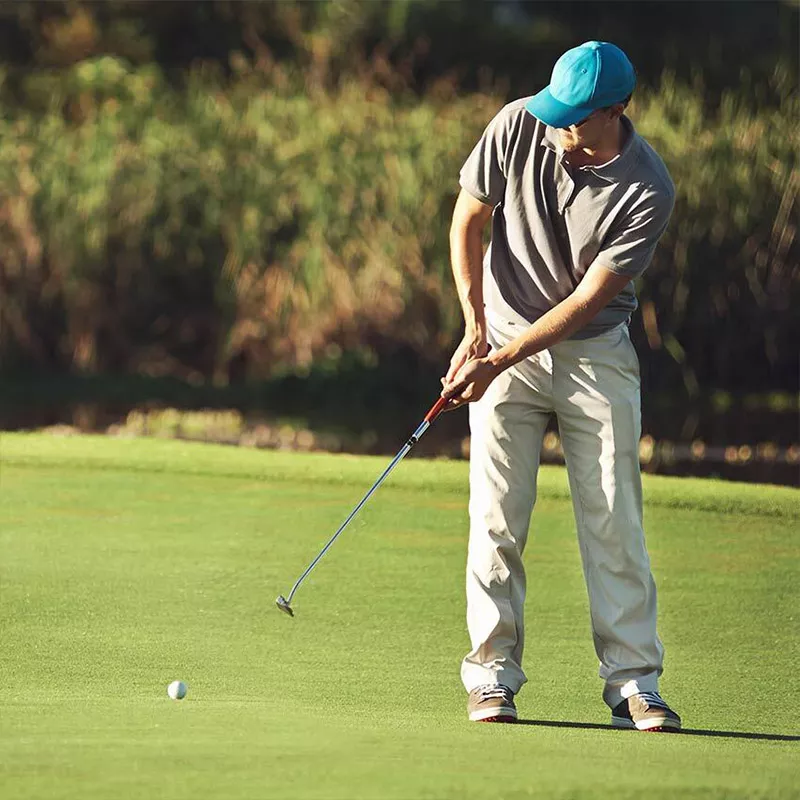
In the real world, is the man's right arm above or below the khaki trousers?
above

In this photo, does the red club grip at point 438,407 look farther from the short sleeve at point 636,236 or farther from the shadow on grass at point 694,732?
the shadow on grass at point 694,732

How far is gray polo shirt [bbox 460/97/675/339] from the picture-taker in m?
3.44

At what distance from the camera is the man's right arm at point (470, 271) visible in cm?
356

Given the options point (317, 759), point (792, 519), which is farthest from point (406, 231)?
point (317, 759)

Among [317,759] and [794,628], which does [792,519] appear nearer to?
[794,628]

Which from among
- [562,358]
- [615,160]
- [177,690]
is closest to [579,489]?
[562,358]

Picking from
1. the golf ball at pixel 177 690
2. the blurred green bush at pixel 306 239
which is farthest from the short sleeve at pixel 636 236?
the blurred green bush at pixel 306 239

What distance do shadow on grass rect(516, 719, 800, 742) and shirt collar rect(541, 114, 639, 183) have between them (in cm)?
105

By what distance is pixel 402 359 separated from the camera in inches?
513

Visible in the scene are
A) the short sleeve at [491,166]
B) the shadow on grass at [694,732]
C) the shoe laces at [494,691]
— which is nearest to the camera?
the shadow on grass at [694,732]

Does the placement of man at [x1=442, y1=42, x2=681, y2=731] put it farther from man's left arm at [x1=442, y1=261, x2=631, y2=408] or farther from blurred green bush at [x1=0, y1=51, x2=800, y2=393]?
blurred green bush at [x1=0, y1=51, x2=800, y2=393]

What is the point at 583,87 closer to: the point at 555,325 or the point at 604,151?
the point at 604,151

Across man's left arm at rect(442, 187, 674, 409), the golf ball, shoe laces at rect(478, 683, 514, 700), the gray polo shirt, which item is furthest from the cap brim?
the golf ball

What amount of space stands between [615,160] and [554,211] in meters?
0.17
